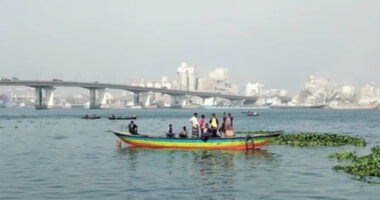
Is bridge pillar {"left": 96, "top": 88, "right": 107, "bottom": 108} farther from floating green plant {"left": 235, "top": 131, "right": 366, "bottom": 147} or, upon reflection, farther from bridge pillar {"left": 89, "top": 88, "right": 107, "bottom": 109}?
floating green plant {"left": 235, "top": 131, "right": 366, "bottom": 147}

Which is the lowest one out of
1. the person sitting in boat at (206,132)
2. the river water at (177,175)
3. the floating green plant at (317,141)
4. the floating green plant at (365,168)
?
the river water at (177,175)

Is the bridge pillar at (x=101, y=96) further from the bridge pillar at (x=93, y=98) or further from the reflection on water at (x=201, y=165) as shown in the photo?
the reflection on water at (x=201, y=165)

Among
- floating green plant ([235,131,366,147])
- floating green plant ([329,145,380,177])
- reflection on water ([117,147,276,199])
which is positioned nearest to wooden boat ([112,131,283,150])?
reflection on water ([117,147,276,199])

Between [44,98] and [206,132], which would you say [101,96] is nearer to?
[44,98]

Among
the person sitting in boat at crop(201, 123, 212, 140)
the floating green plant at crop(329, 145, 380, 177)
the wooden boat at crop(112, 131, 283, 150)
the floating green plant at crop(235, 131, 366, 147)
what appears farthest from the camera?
the floating green plant at crop(235, 131, 366, 147)

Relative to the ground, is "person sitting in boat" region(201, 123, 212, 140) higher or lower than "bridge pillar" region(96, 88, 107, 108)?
lower

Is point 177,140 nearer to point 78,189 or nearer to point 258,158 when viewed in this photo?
point 258,158

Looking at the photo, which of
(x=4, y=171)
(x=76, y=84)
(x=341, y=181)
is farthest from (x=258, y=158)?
(x=76, y=84)

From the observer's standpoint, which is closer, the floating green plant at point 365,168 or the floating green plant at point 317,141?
the floating green plant at point 365,168

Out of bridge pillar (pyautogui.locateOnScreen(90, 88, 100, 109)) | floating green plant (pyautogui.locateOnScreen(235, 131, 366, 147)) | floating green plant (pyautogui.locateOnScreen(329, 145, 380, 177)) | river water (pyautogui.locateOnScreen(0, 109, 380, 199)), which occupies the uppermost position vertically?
bridge pillar (pyautogui.locateOnScreen(90, 88, 100, 109))

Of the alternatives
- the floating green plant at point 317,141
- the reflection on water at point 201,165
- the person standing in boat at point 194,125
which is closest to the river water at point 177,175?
the reflection on water at point 201,165

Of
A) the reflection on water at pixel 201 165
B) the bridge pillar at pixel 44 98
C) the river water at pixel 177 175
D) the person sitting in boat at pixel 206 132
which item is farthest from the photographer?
the bridge pillar at pixel 44 98

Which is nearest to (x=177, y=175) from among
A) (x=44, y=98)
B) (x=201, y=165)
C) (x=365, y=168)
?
(x=201, y=165)

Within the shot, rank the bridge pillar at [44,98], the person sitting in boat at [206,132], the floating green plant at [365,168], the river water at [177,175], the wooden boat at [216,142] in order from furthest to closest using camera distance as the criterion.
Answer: the bridge pillar at [44,98]
the wooden boat at [216,142]
the person sitting in boat at [206,132]
the floating green plant at [365,168]
the river water at [177,175]
